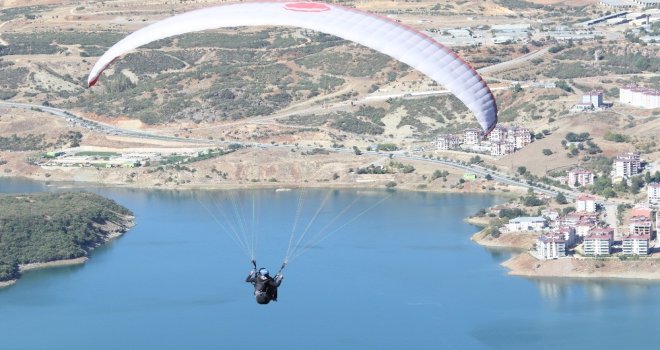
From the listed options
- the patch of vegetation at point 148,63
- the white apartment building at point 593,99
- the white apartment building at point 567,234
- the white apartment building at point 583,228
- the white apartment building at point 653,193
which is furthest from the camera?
the patch of vegetation at point 148,63

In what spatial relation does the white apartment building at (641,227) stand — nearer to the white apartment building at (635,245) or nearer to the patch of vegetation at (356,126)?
the white apartment building at (635,245)

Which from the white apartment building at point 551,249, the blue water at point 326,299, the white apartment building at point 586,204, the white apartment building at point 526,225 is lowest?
the blue water at point 326,299

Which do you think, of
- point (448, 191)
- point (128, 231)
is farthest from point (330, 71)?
point (128, 231)

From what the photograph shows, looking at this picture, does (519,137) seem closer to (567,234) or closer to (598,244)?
(567,234)

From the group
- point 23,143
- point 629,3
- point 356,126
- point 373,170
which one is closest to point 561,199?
point 373,170

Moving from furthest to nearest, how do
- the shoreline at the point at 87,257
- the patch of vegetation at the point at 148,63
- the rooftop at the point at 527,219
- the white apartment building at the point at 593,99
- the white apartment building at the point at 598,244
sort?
the patch of vegetation at the point at 148,63 < the white apartment building at the point at 593,99 < the rooftop at the point at 527,219 < the shoreline at the point at 87,257 < the white apartment building at the point at 598,244

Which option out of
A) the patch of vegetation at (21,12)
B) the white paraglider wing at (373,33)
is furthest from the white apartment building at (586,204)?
the patch of vegetation at (21,12)

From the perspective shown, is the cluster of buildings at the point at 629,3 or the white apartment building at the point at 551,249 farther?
the cluster of buildings at the point at 629,3
